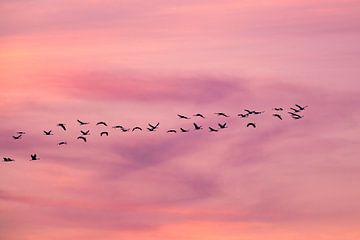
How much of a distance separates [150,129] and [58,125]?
52.3 ft

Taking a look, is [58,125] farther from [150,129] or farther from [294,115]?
[294,115]

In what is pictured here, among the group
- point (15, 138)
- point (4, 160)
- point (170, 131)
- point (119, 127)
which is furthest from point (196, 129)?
point (4, 160)

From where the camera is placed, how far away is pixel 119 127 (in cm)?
16838

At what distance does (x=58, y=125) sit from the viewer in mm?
161250

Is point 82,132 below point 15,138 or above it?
above

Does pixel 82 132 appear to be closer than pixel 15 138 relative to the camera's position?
No

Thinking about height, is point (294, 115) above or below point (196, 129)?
above

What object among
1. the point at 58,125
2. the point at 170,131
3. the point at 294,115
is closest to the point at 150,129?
the point at 170,131

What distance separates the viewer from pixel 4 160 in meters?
176

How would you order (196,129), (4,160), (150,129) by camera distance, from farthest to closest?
1. (4,160)
2. (150,129)
3. (196,129)

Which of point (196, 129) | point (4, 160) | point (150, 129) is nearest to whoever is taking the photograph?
point (196, 129)

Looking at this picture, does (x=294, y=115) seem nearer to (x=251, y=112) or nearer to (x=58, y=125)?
(x=251, y=112)

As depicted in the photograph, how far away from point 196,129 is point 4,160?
4208cm

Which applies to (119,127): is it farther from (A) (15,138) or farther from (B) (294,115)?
(B) (294,115)
